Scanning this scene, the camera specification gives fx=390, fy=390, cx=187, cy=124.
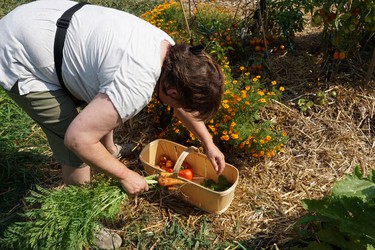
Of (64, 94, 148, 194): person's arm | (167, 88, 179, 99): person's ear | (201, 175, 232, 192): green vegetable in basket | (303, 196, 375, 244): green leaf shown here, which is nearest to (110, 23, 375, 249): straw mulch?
(201, 175, 232, 192): green vegetable in basket

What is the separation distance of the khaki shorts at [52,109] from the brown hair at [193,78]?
2.08ft

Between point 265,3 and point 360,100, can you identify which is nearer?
point 360,100

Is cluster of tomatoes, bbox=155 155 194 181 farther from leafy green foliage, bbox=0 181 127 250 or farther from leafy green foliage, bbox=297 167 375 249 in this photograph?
leafy green foliage, bbox=297 167 375 249

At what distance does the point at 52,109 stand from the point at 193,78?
86 centimetres

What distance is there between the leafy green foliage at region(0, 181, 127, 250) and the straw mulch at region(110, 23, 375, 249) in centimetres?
60

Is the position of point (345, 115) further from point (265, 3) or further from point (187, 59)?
point (187, 59)

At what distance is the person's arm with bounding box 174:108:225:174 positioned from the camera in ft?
8.14

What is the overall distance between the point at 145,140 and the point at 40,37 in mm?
1611

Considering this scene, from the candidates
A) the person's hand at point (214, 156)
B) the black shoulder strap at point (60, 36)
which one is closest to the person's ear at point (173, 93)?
the black shoulder strap at point (60, 36)

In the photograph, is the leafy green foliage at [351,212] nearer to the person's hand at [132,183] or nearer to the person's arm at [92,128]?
the person's hand at [132,183]

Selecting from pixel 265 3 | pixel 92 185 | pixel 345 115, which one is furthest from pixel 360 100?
pixel 92 185

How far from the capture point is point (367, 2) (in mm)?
3004

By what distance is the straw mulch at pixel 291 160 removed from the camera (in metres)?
2.72

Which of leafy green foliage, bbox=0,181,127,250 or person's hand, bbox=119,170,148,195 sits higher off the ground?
person's hand, bbox=119,170,148,195
